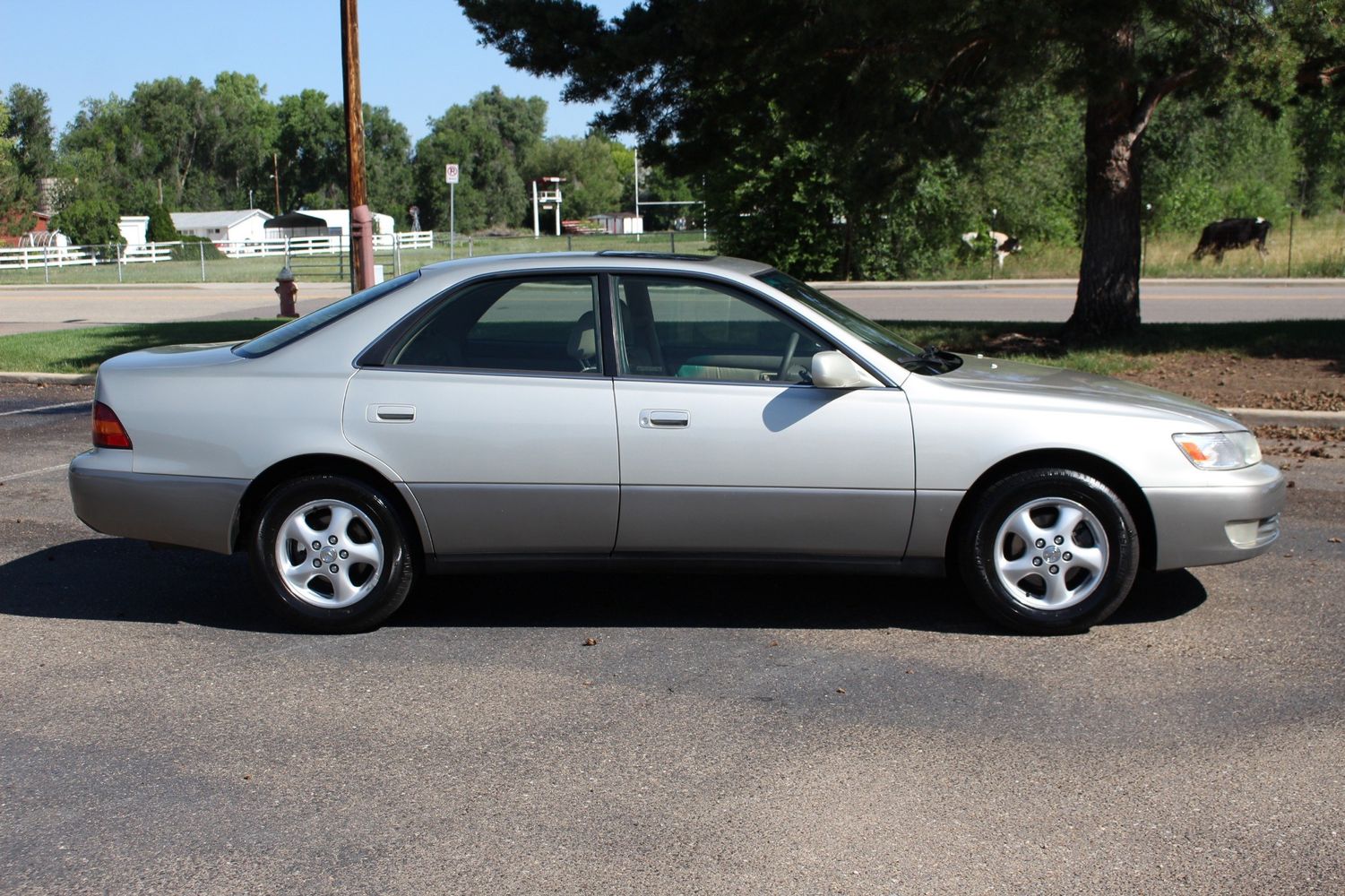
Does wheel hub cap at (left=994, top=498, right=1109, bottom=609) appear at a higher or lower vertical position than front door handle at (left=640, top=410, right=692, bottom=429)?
lower

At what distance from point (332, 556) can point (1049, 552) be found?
9.70 ft

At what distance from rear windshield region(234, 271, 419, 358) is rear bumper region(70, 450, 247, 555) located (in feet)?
2.07

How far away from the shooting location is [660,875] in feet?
11.8

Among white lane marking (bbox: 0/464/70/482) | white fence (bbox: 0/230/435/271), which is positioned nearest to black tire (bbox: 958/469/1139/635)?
white lane marking (bbox: 0/464/70/482)

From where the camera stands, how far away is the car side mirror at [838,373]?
540 cm

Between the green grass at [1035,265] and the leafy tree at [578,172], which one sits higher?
the leafy tree at [578,172]

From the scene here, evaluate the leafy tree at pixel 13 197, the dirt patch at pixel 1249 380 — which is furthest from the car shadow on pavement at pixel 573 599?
the leafy tree at pixel 13 197

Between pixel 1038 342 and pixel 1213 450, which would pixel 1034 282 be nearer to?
pixel 1038 342

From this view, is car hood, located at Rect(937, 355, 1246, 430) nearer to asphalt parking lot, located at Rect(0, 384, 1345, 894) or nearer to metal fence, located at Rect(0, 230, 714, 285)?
asphalt parking lot, located at Rect(0, 384, 1345, 894)

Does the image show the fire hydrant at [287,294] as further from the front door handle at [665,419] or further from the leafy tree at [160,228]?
the leafy tree at [160,228]

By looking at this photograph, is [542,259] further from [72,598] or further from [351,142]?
[351,142]

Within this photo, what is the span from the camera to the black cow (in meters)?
34.3

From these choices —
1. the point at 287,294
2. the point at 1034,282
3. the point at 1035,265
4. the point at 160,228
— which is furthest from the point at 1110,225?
the point at 160,228

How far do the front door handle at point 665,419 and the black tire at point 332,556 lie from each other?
3.65 ft
